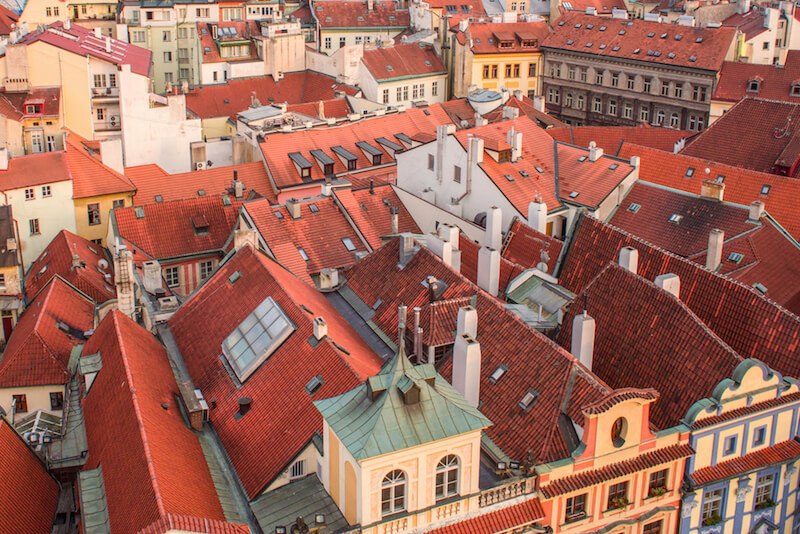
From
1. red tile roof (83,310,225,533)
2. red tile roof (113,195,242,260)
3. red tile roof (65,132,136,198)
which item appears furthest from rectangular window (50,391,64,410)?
red tile roof (65,132,136,198)

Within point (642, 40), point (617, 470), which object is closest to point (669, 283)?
point (617, 470)

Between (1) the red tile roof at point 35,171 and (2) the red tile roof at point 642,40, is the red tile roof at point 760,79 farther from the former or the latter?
(1) the red tile roof at point 35,171

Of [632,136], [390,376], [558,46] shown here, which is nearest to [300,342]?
[390,376]

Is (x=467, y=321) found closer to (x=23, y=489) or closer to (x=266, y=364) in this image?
(x=266, y=364)

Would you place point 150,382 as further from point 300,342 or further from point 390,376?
point 390,376

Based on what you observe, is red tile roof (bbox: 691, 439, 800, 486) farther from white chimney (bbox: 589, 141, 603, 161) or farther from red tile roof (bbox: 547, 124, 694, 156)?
red tile roof (bbox: 547, 124, 694, 156)

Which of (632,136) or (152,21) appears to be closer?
(632,136)
